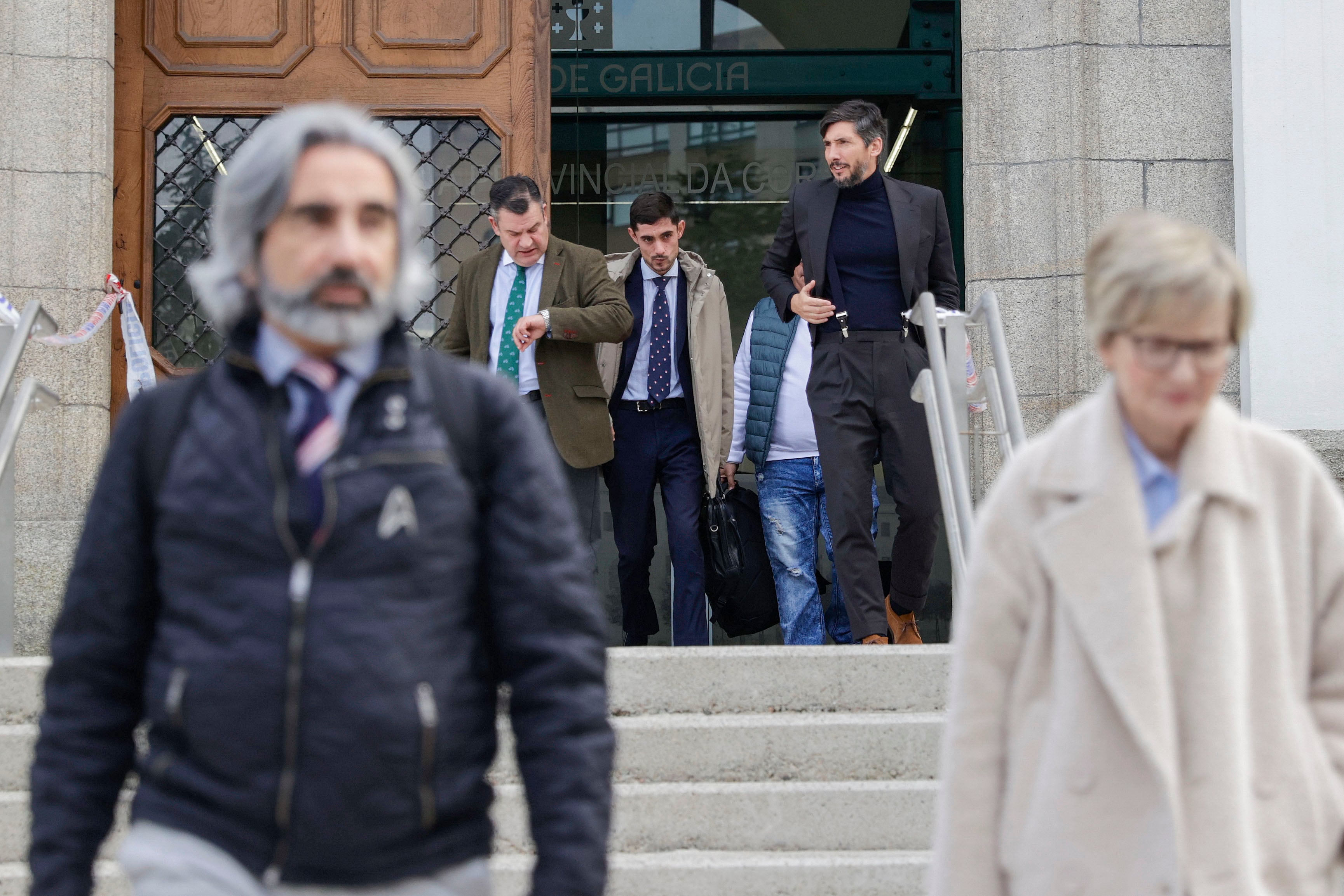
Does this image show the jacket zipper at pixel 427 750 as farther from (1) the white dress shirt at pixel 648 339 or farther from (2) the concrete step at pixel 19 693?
(1) the white dress shirt at pixel 648 339

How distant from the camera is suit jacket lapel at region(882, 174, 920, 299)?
5781 mm

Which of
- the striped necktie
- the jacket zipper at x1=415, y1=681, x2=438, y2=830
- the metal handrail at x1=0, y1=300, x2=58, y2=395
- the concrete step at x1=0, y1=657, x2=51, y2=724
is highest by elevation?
the metal handrail at x1=0, y1=300, x2=58, y2=395

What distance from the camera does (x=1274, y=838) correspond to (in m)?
1.97

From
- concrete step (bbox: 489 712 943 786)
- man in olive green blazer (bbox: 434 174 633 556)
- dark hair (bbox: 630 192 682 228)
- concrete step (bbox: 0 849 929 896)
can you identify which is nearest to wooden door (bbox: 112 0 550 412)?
dark hair (bbox: 630 192 682 228)

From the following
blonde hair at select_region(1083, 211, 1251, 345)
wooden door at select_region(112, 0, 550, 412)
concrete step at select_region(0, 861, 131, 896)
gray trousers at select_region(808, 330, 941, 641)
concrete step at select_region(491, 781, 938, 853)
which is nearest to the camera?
blonde hair at select_region(1083, 211, 1251, 345)

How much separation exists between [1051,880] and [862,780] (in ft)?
8.07

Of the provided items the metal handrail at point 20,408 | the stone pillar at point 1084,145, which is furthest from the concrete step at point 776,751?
the stone pillar at point 1084,145

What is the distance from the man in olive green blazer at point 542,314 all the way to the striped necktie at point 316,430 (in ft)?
13.1

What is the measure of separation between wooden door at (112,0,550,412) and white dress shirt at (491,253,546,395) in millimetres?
1269

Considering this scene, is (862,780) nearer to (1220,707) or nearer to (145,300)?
(1220,707)

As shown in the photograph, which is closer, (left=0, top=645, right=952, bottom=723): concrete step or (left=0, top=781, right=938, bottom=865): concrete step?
(left=0, top=781, right=938, bottom=865): concrete step

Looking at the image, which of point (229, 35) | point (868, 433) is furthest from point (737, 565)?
point (229, 35)

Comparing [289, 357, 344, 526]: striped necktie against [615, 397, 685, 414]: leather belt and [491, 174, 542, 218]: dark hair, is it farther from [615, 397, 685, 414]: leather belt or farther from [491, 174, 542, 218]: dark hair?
[615, 397, 685, 414]: leather belt

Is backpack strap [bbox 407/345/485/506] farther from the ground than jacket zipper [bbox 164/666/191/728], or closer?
farther from the ground
